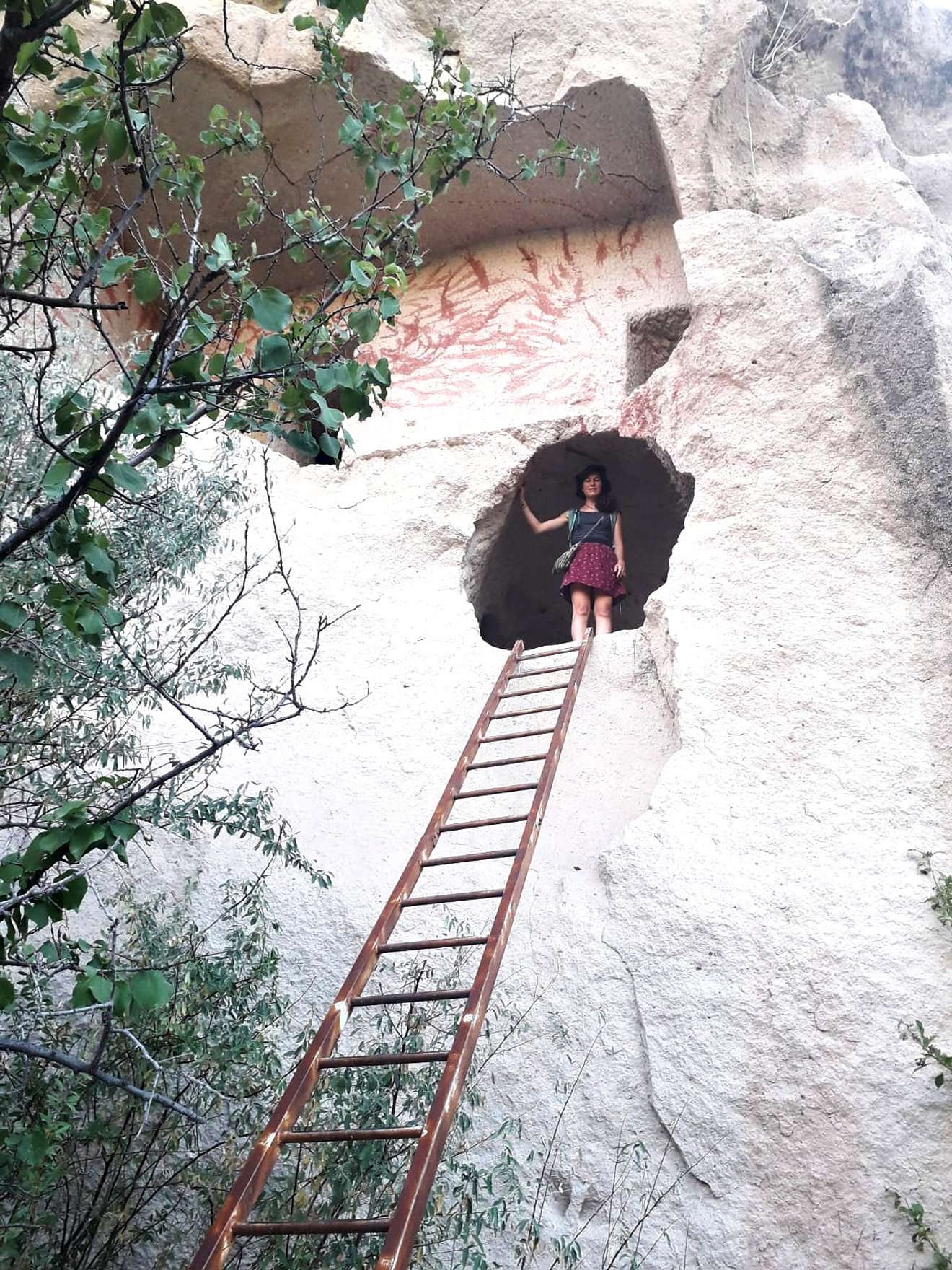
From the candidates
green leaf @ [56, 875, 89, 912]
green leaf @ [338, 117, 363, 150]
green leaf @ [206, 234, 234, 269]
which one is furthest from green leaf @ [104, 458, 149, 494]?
green leaf @ [338, 117, 363, 150]

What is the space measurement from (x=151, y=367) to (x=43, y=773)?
1.82 m

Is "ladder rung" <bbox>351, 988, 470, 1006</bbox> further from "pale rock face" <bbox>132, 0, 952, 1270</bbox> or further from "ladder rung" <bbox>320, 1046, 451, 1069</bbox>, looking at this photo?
"pale rock face" <bbox>132, 0, 952, 1270</bbox>

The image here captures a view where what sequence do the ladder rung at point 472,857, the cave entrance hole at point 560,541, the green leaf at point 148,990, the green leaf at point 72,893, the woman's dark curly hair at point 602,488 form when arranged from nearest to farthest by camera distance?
the green leaf at point 148,990, the green leaf at point 72,893, the ladder rung at point 472,857, the woman's dark curly hair at point 602,488, the cave entrance hole at point 560,541

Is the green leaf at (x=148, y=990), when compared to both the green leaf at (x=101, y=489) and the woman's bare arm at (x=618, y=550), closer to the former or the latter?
the green leaf at (x=101, y=489)

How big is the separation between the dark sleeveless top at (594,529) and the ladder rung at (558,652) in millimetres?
946

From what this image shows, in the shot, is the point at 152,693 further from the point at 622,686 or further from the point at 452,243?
the point at 452,243

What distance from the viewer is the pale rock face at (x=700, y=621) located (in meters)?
2.98

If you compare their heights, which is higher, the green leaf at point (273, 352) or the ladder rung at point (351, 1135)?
the green leaf at point (273, 352)

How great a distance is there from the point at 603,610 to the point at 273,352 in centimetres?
327

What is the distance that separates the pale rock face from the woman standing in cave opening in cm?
41

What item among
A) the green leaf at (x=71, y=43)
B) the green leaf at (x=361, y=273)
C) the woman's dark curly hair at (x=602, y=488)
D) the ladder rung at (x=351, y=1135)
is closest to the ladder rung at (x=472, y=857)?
the ladder rung at (x=351, y=1135)

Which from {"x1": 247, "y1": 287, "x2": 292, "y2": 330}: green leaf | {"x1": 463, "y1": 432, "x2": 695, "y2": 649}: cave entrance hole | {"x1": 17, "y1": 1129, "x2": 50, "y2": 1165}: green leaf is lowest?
{"x1": 463, "y1": 432, "x2": 695, "y2": 649}: cave entrance hole

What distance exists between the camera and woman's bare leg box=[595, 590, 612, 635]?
508cm

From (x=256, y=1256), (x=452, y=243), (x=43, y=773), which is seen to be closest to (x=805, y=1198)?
(x=256, y=1256)
